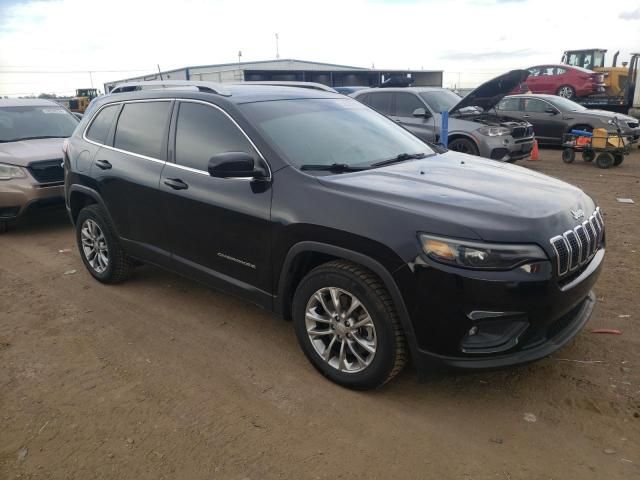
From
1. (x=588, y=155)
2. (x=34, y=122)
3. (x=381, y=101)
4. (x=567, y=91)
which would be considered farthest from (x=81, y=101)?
(x=588, y=155)

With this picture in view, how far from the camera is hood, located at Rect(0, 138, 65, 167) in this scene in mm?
6766

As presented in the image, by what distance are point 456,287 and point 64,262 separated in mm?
4746

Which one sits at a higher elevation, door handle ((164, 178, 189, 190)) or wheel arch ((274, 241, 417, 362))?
door handle ((164, 178, 189, 190))

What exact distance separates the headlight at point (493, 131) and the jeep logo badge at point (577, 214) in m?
7.13

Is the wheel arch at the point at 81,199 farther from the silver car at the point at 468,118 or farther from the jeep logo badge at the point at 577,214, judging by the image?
the silver car at the point at 468,118

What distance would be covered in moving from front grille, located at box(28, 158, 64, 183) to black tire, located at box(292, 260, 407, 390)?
5.14 m

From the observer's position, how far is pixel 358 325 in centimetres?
294

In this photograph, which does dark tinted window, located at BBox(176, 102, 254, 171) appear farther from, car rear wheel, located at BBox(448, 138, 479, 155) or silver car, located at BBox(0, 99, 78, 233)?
car rear wheel, located at BBox(448, 138, 479, 155)

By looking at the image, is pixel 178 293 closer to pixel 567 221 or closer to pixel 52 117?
pixel 567 221

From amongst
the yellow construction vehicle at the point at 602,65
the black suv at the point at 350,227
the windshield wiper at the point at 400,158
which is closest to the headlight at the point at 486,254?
the black suv at the point at 350,227

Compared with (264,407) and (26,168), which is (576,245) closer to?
(264,407)

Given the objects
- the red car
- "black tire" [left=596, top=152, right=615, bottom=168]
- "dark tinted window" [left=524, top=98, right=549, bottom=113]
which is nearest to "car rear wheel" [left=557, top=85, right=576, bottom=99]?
the red car

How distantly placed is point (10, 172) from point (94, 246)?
9.07ft

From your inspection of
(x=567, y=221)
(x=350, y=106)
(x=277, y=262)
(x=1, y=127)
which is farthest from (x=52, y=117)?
(x=567, y=221)
